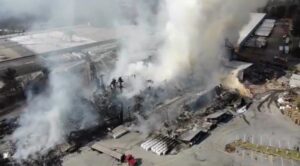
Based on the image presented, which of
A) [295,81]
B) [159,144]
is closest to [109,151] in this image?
[159,144]

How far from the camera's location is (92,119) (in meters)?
24.0

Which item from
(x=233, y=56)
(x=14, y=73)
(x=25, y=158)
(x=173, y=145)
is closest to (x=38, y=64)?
(x=14, y=73)

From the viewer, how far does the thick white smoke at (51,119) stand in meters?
21.0

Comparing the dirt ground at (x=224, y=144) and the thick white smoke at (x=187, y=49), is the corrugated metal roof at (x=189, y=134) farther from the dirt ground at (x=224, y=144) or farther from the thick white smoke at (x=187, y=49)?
the thick white smoke at (x=187, y=49)

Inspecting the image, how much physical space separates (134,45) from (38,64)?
9371 mm

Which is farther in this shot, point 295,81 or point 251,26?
point 251,26

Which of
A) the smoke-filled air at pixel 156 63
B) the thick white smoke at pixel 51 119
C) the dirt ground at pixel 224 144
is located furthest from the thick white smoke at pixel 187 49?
the dirt ground at pixel 224 144

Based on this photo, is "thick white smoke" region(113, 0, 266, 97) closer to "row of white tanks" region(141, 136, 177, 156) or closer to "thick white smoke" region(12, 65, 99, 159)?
"thick white smoke" region(12, 65, 99, 159)

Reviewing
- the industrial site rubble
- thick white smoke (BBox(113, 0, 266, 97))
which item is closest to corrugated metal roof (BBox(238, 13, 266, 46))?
the industrial site rubble

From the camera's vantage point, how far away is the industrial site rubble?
21.5 metres

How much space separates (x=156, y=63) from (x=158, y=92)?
419 centimetres

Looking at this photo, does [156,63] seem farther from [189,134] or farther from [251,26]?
[251,26]

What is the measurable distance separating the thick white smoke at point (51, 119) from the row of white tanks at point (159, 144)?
3.93 meters

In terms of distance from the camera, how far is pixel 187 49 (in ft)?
99.7
